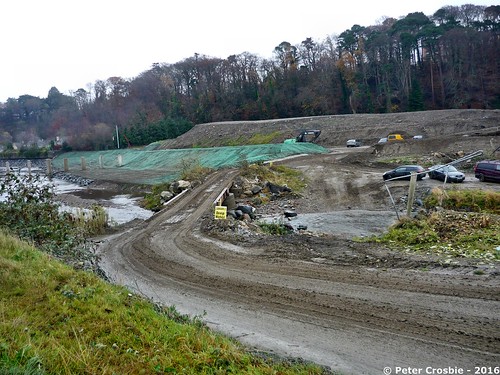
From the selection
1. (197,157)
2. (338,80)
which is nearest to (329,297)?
(197,157)

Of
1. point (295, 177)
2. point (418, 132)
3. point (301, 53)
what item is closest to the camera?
point (295, 177)

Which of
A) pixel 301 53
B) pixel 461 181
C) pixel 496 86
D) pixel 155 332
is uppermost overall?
pixel 301 53

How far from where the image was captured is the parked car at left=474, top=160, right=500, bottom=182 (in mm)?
26302

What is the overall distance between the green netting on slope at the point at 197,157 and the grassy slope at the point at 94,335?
29.2 m

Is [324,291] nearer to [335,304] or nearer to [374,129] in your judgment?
[335,304]

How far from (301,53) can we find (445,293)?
8763cm

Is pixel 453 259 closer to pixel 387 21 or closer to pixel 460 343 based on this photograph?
pixel 460 343

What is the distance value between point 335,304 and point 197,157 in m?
36.5

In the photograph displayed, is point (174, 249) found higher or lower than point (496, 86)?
lower

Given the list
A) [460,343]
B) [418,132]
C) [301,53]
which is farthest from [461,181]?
[301,53]

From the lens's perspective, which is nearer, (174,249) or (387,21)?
(174,249)

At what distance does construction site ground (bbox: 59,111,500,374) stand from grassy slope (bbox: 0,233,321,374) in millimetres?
1356

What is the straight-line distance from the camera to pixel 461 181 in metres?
27.0

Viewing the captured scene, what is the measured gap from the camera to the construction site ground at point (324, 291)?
6.88 m
